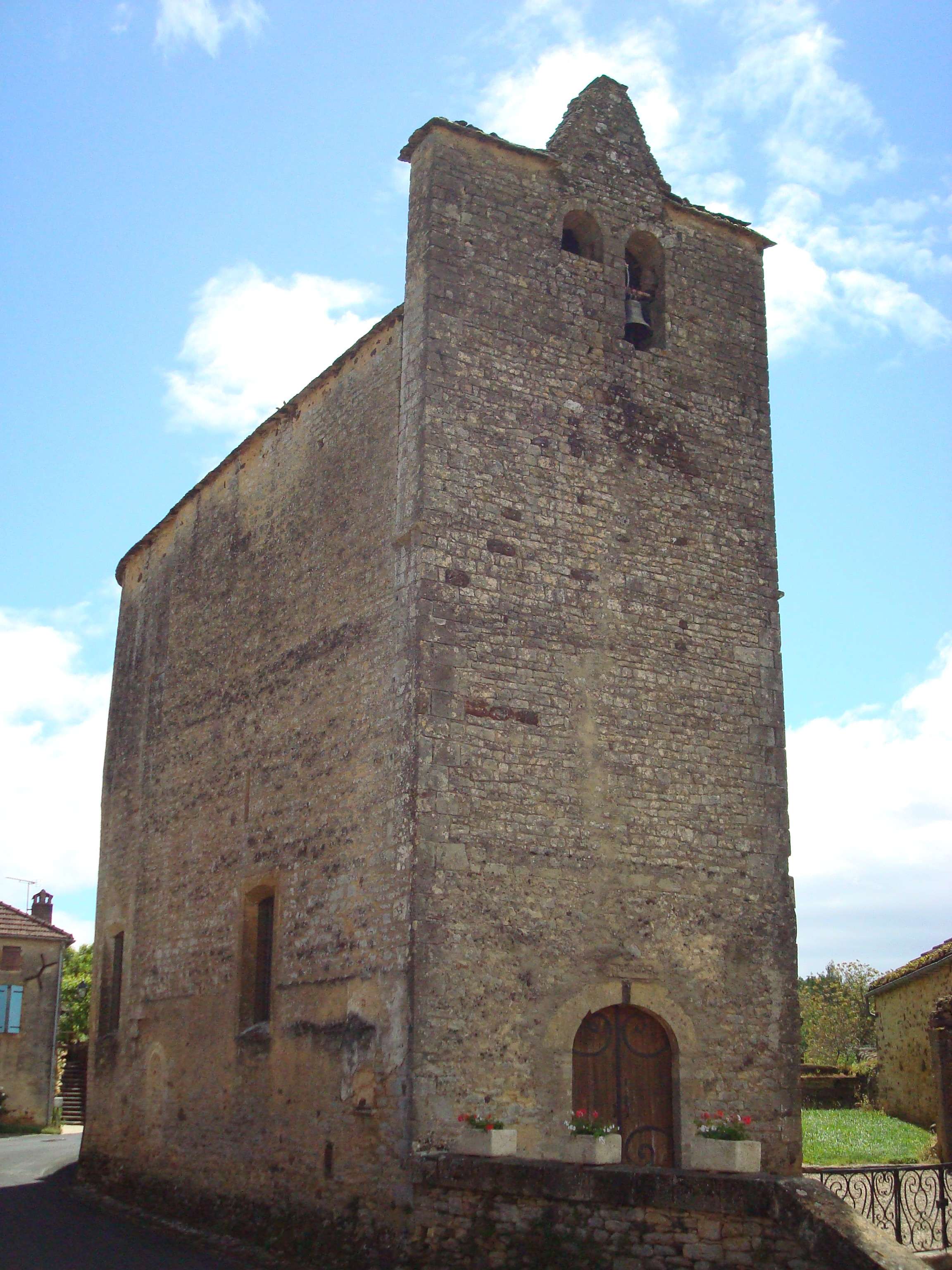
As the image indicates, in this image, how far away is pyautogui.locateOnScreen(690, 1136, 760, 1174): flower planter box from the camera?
30.6ft

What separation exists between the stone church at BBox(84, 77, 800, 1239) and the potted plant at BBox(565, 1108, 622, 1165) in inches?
35.2

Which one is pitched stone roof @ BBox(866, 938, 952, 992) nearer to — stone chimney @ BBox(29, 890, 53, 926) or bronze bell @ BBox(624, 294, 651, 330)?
bronze bell @ BBox(624, 294, 651, 330)

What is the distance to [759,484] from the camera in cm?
1330

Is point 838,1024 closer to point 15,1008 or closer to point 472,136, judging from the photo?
point 15,1008

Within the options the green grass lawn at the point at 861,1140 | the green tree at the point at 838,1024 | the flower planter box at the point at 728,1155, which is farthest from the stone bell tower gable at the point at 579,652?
the green tree at the point at 838,1024

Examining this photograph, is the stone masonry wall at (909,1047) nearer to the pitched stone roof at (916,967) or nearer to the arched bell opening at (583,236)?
the pitched stone roof at (916,967)

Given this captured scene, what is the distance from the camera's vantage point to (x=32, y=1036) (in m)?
28.1

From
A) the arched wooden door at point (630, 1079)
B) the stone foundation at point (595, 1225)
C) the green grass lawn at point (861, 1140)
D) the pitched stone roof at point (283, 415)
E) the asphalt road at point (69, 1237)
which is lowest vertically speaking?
the asphalt road at point (69, 1237)

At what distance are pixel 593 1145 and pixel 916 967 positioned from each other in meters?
11.7

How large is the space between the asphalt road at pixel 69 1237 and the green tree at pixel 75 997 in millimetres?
21227

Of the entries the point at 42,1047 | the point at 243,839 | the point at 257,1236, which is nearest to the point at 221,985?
the point at 243,839

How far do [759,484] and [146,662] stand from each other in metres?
9.00

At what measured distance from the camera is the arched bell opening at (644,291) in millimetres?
13102

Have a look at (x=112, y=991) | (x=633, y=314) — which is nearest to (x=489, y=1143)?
(x=633, y=314)
